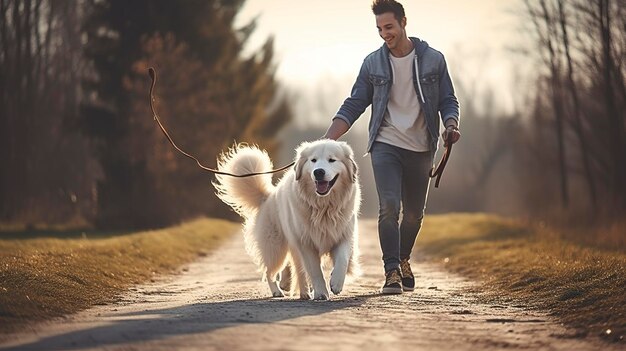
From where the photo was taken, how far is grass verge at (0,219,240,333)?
22.7 ft

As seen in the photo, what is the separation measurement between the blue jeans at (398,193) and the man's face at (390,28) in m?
0.95

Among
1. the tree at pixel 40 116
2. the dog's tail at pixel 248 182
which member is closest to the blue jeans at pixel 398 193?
the dog's tail at pixel 248 182

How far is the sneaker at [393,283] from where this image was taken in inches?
332

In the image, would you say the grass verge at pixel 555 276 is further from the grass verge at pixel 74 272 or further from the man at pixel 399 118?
Result: the grass verge at pixel 74 272

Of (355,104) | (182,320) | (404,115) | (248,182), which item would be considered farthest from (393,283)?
(182,320)

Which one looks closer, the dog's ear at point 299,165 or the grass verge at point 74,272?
the grass verge at point 74,272

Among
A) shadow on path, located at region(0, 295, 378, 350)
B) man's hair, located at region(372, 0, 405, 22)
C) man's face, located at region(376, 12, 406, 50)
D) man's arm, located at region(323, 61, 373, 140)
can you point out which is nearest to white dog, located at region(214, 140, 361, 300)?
shadow on path, located at region(0, 295, 378, 350)

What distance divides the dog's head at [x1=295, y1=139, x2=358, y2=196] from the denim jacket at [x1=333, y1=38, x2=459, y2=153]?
1.79 ft

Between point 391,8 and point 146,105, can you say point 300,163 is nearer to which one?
point 391,8

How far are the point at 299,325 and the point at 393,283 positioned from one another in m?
2.68

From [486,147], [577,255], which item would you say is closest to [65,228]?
[577,255]

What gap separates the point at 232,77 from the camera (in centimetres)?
3444

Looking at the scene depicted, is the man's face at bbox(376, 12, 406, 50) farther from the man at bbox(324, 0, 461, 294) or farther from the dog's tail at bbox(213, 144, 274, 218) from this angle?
the dog's tail at bbox(213, 144, 274, 218)

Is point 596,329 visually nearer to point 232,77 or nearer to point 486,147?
point 232,77
